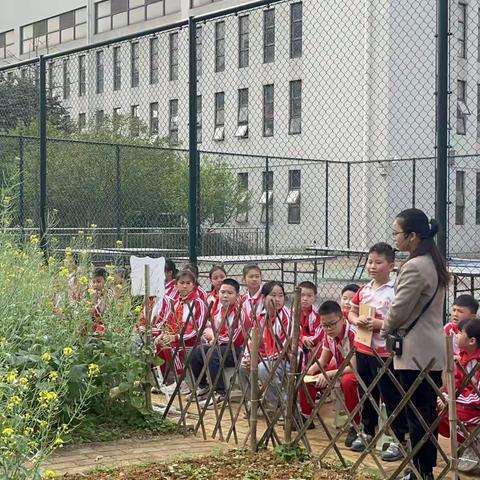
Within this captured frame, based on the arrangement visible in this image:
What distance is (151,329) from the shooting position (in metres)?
6.94

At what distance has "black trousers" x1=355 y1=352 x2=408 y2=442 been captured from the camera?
5676mm

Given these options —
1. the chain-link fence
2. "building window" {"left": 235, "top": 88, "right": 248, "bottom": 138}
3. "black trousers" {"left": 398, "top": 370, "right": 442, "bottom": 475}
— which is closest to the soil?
"black trousers" {"left": 398, "top": 370, "right": 442, "bottom": 475}

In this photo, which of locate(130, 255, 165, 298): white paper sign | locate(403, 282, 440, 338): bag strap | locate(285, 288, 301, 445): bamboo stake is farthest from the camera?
locate(130, 255, 165, 298): white paper sign

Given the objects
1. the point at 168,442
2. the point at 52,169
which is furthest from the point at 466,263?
the point at 52,169

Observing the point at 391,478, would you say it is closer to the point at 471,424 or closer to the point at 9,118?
the point at 471,424

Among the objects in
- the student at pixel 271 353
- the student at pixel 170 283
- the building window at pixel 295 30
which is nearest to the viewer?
the student at pixel 271 353

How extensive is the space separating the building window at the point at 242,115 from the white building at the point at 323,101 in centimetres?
5

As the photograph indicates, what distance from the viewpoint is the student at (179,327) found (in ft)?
23.0

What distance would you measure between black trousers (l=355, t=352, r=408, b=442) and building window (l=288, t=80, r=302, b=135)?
12.0 meters

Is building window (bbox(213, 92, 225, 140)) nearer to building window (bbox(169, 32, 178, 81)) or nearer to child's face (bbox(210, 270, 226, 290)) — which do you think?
building window (bbox(169, 32, 178, 81))

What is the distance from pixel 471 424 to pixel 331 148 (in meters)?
15.0

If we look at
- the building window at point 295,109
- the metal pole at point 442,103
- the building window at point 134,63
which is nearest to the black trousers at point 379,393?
the metal pole at point 442,103

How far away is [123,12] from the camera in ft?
136

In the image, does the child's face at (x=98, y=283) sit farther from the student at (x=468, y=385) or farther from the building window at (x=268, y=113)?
the building window at (x=268, y=113)
